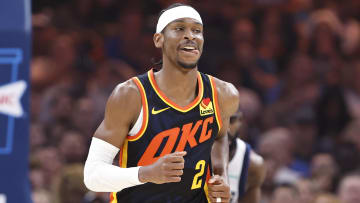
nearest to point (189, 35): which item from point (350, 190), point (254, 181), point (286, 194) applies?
point (254, 181)

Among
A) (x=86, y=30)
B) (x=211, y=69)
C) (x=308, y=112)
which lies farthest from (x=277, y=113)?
(x=86, y=30)

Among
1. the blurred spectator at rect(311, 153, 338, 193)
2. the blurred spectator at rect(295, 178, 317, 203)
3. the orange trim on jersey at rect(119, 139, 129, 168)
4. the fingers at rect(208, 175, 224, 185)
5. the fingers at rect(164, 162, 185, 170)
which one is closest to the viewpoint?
the fingers at rect(164, 162, 185, 170)

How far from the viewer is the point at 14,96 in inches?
171

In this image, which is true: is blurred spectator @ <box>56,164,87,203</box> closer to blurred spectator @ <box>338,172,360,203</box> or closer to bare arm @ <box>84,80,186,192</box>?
blurred spectator @ <box>338,172,360,203</box>

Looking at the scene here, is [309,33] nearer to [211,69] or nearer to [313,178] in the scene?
[211,69]

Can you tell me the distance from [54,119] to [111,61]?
1.09 m

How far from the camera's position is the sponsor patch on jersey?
4.41 metres

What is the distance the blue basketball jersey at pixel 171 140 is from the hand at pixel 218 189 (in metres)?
0.17

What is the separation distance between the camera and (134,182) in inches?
161

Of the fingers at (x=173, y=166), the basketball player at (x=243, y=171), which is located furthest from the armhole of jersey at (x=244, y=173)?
the fingers at (x=173, y=166)

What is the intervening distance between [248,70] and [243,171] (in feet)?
11.4

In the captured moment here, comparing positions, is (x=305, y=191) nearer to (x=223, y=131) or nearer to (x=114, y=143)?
(x=223, y=131)

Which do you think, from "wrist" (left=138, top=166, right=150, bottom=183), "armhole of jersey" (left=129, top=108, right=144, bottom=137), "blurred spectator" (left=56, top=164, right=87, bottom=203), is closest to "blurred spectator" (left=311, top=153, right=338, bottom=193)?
"blurred spectator" (left=56, top=164, right=87, bottom=203)

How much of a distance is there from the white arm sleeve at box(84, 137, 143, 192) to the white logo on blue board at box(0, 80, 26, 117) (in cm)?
53
